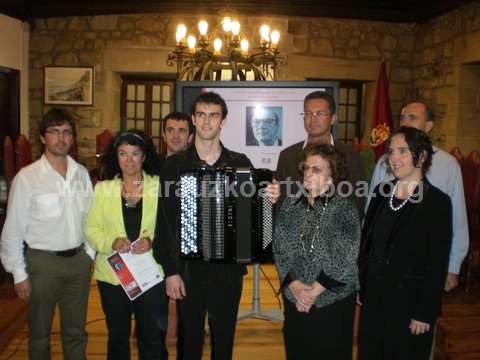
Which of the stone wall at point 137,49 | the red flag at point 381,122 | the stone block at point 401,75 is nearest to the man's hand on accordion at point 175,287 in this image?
the red flag at point 381,122

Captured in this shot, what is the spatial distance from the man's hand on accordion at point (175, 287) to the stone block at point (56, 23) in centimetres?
534

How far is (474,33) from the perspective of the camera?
5.30 meters

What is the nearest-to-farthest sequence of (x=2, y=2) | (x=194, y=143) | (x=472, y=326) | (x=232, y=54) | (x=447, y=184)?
(x=194, y=143) < (x=447, y=184) < (x=472, y=326) < (x=232, y=54) < (x=2, y=2)

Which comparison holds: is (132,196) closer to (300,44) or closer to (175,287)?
(175,287)

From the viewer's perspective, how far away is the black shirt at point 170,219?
2172 millimetres

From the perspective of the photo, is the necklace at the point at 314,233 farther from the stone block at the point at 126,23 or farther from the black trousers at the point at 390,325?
the stone block at the point at 126,23

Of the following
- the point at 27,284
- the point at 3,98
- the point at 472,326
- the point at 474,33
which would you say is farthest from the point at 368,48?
the point at 27,284

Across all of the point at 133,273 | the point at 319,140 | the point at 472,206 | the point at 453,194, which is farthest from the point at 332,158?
the point at 472,206

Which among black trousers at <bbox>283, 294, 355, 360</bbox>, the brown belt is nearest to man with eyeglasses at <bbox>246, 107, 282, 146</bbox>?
the brown belt

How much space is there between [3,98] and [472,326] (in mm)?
5592

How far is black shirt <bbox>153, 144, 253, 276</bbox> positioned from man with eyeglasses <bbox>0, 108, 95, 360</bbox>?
1.49 feet

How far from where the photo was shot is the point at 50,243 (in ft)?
7.63

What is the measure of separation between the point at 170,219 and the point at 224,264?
0.30 metres

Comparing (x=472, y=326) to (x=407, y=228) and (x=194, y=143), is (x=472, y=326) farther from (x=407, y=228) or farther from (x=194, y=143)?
(x=194, y=143)
